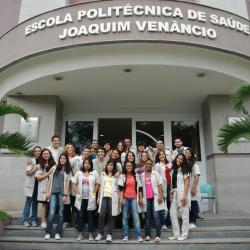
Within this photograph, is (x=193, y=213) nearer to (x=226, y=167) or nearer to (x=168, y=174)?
(x=168, y=174)

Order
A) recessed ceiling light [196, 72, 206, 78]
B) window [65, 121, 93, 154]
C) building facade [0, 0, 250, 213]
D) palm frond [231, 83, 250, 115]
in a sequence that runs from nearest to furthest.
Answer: palm frond [231, 83, 250, 115], building facade [0, 0, 250, 213], recessed ceiling light [196, 72, 206, 78], window [65, 121, 93, 154]

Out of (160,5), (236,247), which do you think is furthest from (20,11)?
(236,247)

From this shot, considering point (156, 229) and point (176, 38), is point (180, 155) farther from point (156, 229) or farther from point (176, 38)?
point (176, 38)

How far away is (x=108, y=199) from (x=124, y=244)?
0.88 meters

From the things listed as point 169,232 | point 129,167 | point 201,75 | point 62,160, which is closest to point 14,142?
point 62,160

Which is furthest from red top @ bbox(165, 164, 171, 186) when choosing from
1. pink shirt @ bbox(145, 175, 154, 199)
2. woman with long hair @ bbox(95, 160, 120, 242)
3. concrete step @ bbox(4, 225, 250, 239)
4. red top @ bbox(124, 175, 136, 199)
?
woman with long hair @ bbox(95, 160, 120, 242)

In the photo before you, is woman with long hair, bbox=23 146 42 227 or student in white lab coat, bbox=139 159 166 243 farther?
woman with long hair, bbox=23 146 42 227

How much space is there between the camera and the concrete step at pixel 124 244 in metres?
5.86

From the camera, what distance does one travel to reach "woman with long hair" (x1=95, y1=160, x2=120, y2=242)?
20.0 ft

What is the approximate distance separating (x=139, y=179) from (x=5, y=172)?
5220mm

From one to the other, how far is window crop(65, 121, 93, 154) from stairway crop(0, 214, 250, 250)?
14.8 ft

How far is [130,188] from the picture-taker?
623cm

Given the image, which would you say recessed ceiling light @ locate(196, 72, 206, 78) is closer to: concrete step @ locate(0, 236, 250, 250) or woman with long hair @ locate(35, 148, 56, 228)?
concrete step @ locate(0, 236, 250, 250)

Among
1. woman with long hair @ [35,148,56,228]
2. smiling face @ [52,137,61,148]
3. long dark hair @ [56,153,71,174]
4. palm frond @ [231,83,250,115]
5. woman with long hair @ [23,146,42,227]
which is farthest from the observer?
smiling face @ [52,137,61,148]
